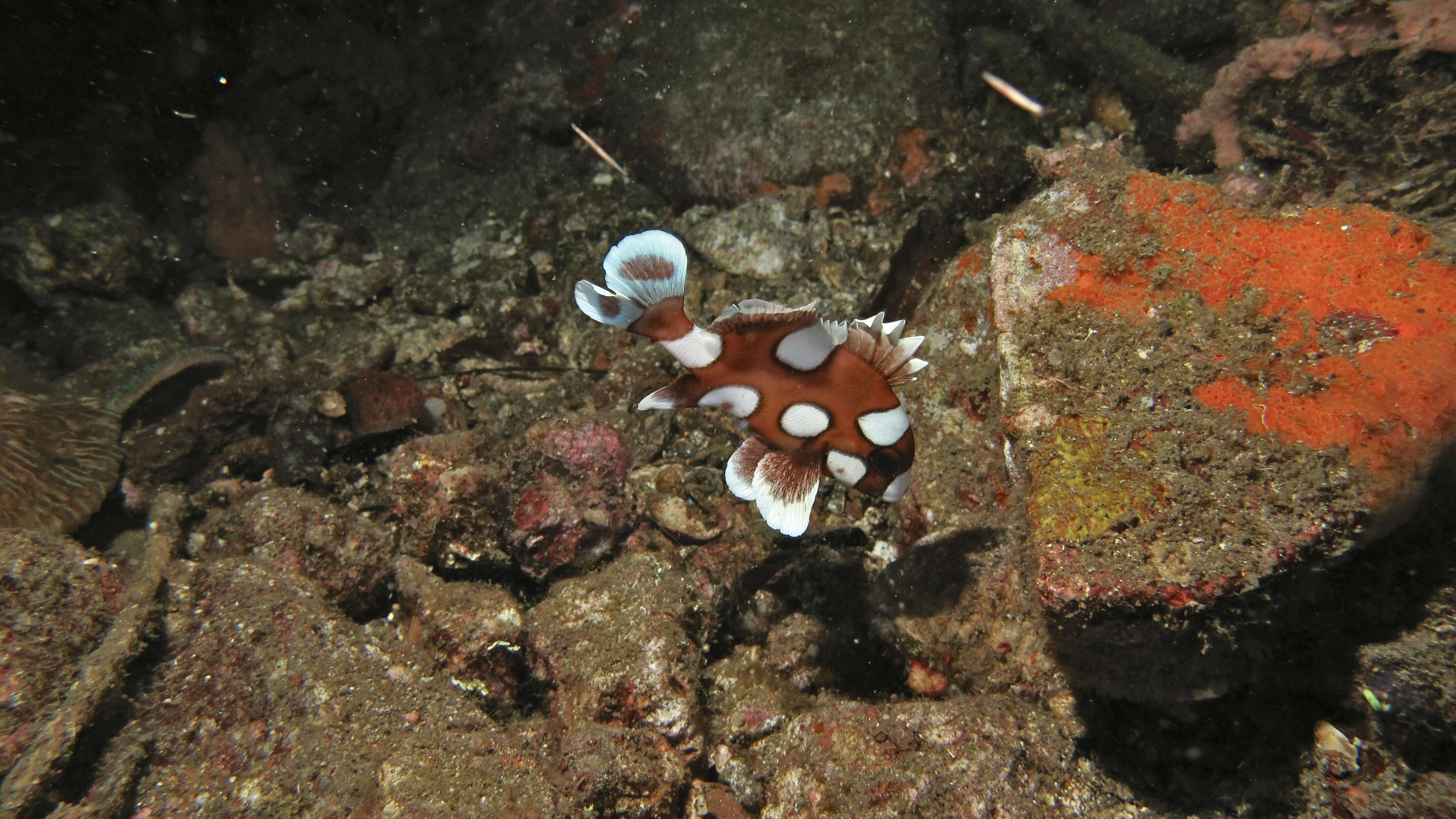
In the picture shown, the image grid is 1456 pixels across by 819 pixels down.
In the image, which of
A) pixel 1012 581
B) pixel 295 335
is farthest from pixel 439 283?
pixel 1012 581

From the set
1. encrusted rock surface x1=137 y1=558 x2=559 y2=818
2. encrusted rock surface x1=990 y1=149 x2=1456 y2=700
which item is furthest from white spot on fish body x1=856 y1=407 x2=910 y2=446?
encrusted rock surface x1=137 y1=558 x2=559 y2=818

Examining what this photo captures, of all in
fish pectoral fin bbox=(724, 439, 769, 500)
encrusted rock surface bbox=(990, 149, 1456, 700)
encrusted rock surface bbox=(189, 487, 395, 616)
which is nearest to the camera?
encrusted rock surface bbox=(990, 149, 1456, 700)

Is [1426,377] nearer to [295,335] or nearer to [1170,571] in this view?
[1170,571]

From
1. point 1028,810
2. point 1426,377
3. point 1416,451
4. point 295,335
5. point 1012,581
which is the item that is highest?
point 1426,377

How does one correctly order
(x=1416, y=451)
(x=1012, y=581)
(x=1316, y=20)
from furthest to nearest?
(x=1316, y=20), (x=1012, y=581), (x=1416, y=451)

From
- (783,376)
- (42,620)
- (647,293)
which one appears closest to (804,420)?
(783,376)

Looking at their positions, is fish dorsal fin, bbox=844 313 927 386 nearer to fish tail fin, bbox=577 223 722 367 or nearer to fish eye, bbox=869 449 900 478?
fish eye, bbox=869 449 900 478

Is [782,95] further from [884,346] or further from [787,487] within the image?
[787,487]
